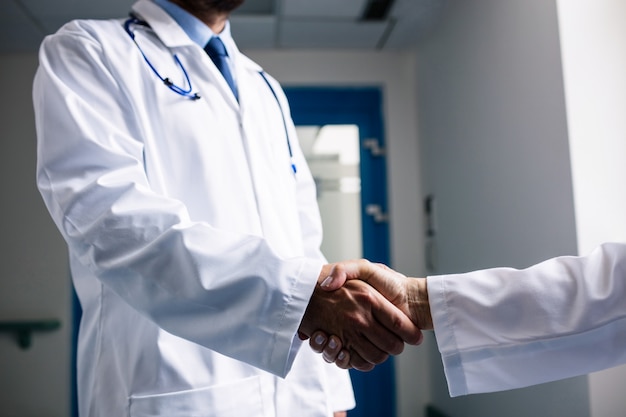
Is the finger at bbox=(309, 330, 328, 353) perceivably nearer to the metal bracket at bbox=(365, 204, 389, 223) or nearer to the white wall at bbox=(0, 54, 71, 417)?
the metal bracket at bbox=(365, 204, 389, 223)

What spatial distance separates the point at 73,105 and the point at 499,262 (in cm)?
134

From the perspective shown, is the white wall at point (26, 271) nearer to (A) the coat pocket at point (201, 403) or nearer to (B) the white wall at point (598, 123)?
(A) the coat pocket at point (201, 403)

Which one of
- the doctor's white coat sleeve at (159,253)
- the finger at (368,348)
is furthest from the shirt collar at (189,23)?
the finger at (368,348)

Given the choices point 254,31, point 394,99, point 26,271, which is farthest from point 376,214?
point 26,271

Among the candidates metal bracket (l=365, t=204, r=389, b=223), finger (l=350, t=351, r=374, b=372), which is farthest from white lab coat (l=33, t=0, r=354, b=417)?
metal bracket (l=365, t=204, r=389, b=223)

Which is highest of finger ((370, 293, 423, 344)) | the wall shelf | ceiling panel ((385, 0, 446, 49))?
ceiling panel ((385, 0, 446, 49))

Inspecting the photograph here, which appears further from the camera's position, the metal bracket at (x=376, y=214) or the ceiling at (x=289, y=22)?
the metal bracket at (x=376, y=214)

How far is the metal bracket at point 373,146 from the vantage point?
98.4 inches

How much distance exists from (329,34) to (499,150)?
1.08 meters

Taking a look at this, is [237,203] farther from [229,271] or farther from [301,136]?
[301,136]

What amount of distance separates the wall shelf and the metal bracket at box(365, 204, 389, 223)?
4.92 ft

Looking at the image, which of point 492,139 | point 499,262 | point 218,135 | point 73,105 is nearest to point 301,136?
point 492,139

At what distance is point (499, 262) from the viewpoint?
1646 mm

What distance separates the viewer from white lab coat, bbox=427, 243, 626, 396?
31.2 inches
